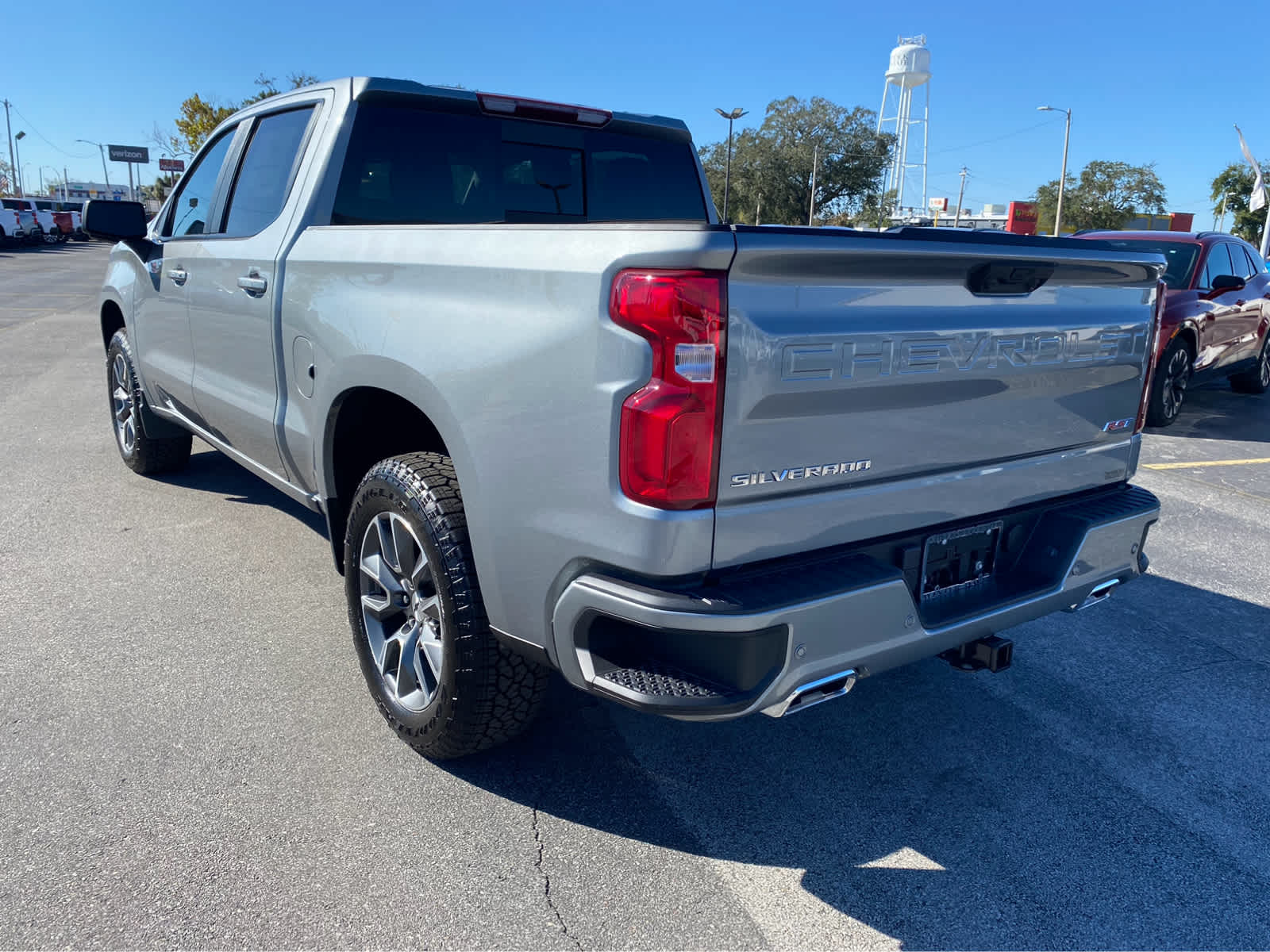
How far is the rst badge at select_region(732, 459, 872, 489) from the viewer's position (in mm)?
2065

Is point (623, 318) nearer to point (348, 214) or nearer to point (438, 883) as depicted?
point (438, 883)

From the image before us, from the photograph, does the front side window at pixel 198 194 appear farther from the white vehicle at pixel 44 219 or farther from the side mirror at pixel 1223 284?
the white vehicle at pixel 44 219

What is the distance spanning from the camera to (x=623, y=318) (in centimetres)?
200

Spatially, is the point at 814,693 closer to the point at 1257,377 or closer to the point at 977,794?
the point at 977,794

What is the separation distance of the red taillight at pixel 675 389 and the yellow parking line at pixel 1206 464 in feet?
20.5

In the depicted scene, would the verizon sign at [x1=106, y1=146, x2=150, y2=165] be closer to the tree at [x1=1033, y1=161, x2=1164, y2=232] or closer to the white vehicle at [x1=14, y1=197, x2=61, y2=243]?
the white vehicle at [x1=14, y1=197, x2=61, y2=243]

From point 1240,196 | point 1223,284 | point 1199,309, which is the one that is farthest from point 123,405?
point 1240,196

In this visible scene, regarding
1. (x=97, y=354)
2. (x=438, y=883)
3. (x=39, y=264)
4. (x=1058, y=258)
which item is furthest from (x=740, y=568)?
(x=39, y=264)

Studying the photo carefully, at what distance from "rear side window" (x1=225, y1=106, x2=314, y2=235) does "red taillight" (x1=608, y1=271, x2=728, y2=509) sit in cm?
214

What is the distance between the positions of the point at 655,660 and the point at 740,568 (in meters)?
0.29

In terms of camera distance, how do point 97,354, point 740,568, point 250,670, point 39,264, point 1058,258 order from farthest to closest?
point 39,264 < point 97,354 < point 250,670 < point 1058,258 < point 740,568

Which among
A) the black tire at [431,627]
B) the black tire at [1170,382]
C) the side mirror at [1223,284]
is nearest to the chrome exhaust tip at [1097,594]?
the black tire at [431,627]

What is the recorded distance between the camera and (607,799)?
272cm

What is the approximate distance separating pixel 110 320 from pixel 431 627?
173 inches
